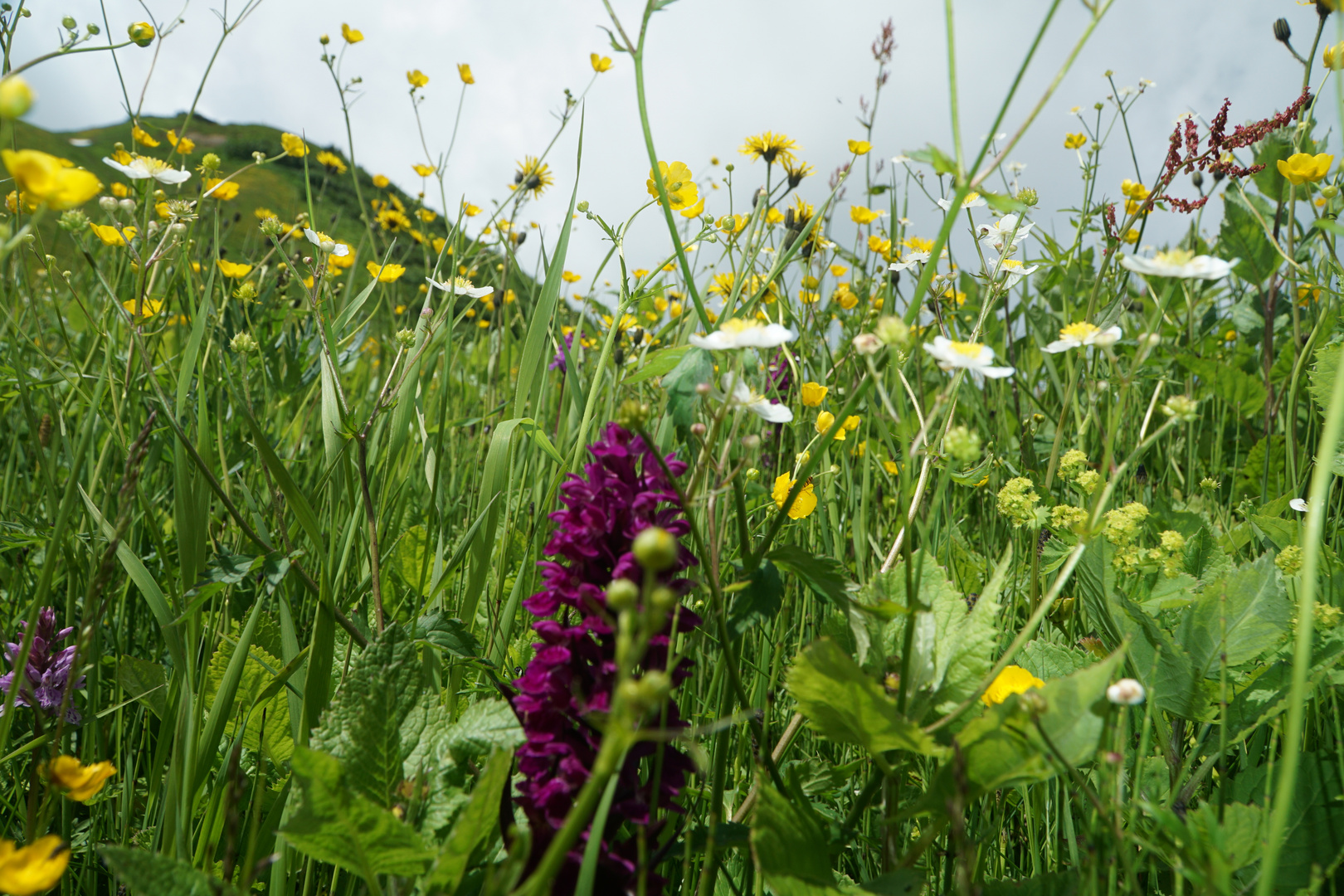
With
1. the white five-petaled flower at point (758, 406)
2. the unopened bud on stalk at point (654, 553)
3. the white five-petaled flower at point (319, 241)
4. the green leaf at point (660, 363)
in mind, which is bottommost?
the unopened bud on stalk at point (654, 553)

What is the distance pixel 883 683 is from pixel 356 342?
5.78 feet

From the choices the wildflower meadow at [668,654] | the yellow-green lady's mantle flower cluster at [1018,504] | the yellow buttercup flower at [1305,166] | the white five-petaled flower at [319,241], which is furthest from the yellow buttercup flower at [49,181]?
the yellow buttercup flower at [1305,166]

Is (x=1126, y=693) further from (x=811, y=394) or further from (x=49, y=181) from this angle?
(x=49, y=181)

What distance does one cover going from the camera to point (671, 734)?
46cm

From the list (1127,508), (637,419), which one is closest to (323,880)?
(637,419)

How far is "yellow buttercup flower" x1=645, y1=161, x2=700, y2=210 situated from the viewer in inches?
60.8

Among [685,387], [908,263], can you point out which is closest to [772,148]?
[908,263]

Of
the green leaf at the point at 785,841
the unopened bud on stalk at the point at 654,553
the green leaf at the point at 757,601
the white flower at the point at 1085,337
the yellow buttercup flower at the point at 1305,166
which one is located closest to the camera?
the unopened bud on stalk at the point at 654,553

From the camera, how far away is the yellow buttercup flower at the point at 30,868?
56 cm

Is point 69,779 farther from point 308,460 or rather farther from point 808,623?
point 308,460

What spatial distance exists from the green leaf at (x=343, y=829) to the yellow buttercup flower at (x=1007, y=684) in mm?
595

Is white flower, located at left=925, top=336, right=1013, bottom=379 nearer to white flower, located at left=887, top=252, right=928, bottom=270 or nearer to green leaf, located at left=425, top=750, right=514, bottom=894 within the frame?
green leaf, located at left=425, top=750, right=514, bottom=894

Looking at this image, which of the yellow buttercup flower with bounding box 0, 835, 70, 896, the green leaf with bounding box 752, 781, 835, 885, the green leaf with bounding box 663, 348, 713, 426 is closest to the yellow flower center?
the green leaf with bounding box 663, 348, 713, 426

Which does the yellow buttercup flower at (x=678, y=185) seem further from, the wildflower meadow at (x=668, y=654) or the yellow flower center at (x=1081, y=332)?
the yellow flower center at (x=1081, y=332)
